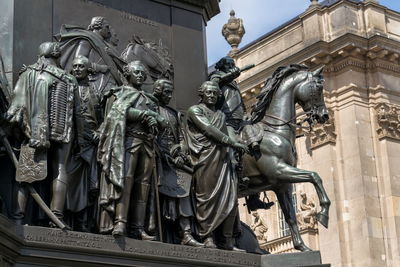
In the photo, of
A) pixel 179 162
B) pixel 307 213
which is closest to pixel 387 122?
pixel 307 213

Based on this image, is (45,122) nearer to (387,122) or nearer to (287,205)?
(287,205)

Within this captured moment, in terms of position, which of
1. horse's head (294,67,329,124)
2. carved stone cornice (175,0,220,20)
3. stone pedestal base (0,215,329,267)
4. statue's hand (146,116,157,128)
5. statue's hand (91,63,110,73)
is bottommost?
stone pedestal base (0,215,329,267)

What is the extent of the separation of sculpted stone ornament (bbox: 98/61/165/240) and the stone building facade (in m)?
20.6

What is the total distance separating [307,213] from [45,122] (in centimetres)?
2291

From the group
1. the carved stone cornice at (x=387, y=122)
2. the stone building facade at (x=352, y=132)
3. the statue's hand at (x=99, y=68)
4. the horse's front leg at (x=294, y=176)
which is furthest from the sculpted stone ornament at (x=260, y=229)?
the statue's hand at (x=99, y=68)

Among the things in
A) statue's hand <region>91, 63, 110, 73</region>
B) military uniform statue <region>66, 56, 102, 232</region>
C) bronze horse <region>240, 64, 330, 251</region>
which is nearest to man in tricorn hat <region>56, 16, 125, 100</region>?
statue's hand <region>91, 63, 110, 73</region>

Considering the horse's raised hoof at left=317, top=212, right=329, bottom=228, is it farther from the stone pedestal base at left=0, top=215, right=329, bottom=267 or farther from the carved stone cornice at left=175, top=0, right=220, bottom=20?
the carved stone cornice at left=175, top=0, right=220, bottom=20

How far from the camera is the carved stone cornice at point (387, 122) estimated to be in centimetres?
3294

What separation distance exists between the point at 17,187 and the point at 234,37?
29411 millimetres

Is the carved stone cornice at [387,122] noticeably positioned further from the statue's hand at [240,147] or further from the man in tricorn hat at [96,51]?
the man in tricorn hat at [96,51]

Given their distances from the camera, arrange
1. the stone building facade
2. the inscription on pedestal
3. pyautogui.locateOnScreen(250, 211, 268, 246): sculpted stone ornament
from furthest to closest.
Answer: pyautogui.locateOnScreen(250, 211, 268, 246): sculpted stone ornament, the stone building facade, the inscription on pedestal

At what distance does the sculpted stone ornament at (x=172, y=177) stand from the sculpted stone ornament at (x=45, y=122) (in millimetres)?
1242

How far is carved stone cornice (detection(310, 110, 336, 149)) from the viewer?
33.0m

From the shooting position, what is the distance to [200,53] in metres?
12.7
